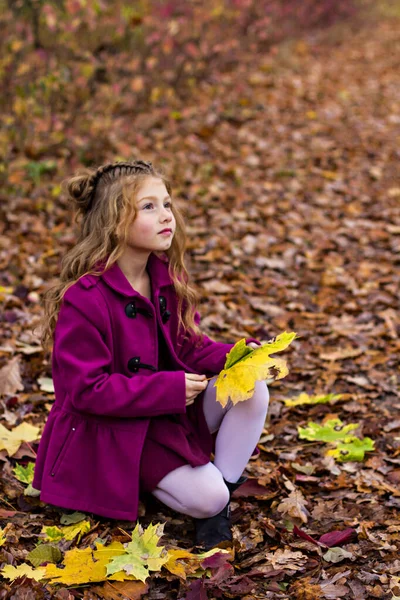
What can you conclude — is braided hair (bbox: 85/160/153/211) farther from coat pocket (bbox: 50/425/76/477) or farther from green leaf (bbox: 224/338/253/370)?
coat pocket (bbox: 50/425/76/477)

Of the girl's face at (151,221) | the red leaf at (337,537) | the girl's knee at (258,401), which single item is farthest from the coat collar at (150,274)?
the red leaf at (337,537)

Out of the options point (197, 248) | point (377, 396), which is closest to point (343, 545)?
point (377, 396)

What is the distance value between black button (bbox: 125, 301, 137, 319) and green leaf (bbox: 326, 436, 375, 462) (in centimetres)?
123

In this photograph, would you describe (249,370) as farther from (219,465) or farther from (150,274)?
(150,274)

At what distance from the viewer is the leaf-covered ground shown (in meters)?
2.44

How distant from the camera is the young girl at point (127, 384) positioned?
235cm

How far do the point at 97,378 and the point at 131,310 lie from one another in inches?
11.7

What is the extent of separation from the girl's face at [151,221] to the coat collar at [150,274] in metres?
0.12

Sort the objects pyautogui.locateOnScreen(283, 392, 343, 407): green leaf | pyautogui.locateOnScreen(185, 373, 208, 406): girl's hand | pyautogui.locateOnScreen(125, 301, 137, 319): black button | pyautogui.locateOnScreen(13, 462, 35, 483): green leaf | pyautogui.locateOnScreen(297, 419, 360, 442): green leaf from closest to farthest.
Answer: pyautogui.locateOnScreen(185, 373, 208, 406): girl's hand
pyautogui.locateOnScreen(125, 301, 137, 319): black button
pyautogui.locateOnScreen(13, 462, 35, 483): green leaf
pyautogui.locateOnScreen(297, 419, 360, 442): green leaf
pyautogui.locateOnScreen(283, 392, 343, 407): green leaf

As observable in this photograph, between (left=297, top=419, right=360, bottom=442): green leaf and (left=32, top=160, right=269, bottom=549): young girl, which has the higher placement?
(left=32, top=160, right=269, bottom=549): young girl

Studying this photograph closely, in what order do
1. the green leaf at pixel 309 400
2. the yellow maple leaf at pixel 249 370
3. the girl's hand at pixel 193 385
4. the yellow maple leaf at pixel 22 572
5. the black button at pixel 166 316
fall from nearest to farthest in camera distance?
the yellow maple leaf at pixel 22 572 < the yellow maple leaf at pixel 249 370 < the girl's hand at pixel 193 385 < the black button at pixel 166 316 < the green leaf at pixel 309 400

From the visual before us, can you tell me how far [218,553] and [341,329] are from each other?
240cm

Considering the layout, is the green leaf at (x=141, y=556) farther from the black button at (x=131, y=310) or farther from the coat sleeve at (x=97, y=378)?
the black button at (x=131, y=310)

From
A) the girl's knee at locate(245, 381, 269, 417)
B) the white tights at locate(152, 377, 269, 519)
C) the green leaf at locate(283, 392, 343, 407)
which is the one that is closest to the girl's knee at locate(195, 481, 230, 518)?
the white tights at locate(152, 377, 269, 519)
